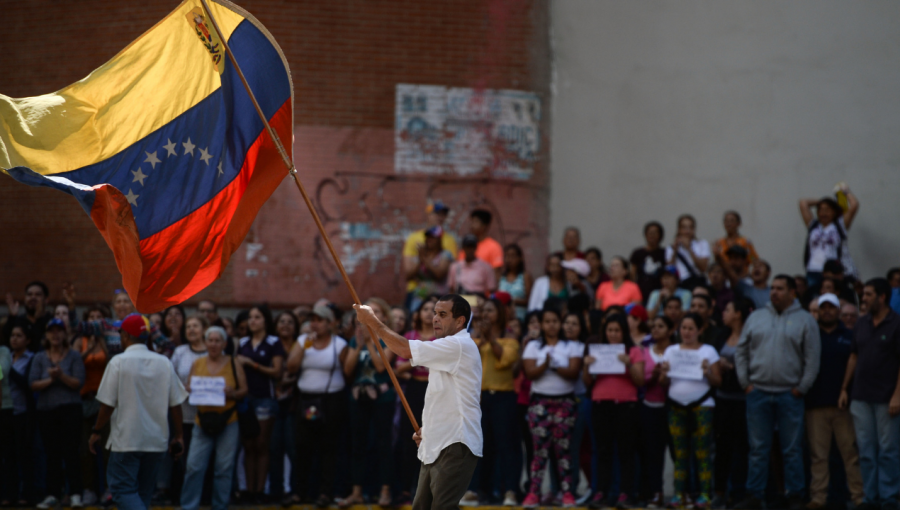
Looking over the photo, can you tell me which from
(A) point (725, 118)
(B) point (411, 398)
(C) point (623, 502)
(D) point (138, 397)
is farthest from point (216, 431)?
(A) point (725, 118)

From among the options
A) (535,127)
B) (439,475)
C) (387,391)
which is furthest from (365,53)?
(439,475)

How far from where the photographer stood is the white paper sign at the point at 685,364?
33.1 ft

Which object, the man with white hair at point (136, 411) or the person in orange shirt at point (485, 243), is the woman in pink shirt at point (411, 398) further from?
the person in orange shirt at point (485, 243)

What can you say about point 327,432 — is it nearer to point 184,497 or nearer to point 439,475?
point 184,497

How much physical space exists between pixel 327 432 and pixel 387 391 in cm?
77

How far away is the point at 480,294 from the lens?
12.1m

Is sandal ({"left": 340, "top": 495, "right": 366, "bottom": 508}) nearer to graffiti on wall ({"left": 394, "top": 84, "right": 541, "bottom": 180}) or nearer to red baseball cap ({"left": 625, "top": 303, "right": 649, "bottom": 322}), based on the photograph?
red baseball cap ({"left": 625, "top": 303, "right": 649, "bottom": 322})

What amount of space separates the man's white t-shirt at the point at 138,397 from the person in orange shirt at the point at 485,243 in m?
5.54

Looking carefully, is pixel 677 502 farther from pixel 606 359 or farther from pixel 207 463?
pixel 207 463

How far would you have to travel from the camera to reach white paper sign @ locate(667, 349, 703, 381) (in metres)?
10.1

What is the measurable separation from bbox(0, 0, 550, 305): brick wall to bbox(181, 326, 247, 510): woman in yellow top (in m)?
4.29

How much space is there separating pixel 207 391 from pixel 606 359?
13.6ft

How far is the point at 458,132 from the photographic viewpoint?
48.4 feet

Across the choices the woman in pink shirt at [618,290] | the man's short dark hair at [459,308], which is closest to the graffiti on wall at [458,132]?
the woman in pink shirt at [618,290]
